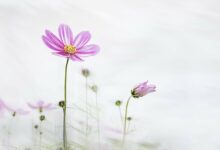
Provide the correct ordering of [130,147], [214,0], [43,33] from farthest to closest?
[214,0]
[43,33]
[130,147]

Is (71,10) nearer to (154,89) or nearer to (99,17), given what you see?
(99,17)

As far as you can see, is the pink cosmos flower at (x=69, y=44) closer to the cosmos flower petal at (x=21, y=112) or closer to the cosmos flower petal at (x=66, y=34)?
the cosmos flower petal at (x=66, y=34)

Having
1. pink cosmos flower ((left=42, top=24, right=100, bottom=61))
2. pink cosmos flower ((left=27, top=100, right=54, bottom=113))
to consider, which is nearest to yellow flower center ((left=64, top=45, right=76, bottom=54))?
pink cosmos flower ((left=42, top=24, right=100, bottom=61))

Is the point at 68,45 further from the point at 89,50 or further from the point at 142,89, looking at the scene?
the point at 142,89

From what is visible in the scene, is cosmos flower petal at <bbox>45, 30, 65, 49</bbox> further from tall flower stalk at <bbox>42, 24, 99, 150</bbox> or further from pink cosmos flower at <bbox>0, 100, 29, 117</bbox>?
pink cosmos flower at <bbox>0, 100, 29, 117</bbox>

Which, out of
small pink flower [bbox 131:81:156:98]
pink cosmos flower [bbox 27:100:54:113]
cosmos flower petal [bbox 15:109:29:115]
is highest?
small pink flower [bbox 131:81:156:98]

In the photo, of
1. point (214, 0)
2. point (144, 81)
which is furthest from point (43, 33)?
point (214, 0)

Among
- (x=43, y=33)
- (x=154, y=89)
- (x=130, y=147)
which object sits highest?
(x=43, y=33)
